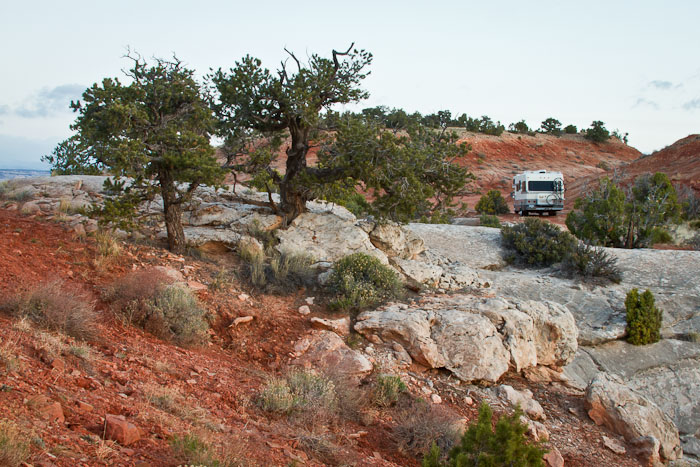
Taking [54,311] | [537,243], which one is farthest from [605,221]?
[54,311]

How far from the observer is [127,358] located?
5.18 meters

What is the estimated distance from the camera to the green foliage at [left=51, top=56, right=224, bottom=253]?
8.29m

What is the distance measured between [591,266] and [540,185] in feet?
53.8

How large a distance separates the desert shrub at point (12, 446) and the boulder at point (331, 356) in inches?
147

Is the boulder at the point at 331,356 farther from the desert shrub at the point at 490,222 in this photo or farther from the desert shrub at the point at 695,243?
the desert shrub at the point at 695,243

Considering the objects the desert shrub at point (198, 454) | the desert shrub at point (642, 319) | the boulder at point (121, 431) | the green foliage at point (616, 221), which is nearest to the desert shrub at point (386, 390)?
the desert shrub at point (198, 454)

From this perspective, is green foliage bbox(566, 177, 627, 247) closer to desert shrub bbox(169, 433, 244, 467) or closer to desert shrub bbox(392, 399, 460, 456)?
desert shrub bbox(392, 399, 460, 456)

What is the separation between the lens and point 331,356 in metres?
6.66

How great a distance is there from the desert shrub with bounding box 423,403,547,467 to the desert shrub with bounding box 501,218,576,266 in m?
10.9

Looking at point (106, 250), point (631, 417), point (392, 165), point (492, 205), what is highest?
point (392, 165)

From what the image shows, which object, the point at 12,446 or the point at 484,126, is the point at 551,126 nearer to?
the point at 484,126

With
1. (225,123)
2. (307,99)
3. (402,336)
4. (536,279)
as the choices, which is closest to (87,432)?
(402,336)

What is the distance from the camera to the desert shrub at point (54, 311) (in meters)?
5.18

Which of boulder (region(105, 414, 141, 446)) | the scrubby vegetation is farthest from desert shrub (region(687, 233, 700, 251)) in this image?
boulder (region(105, 414, 141, 446))
